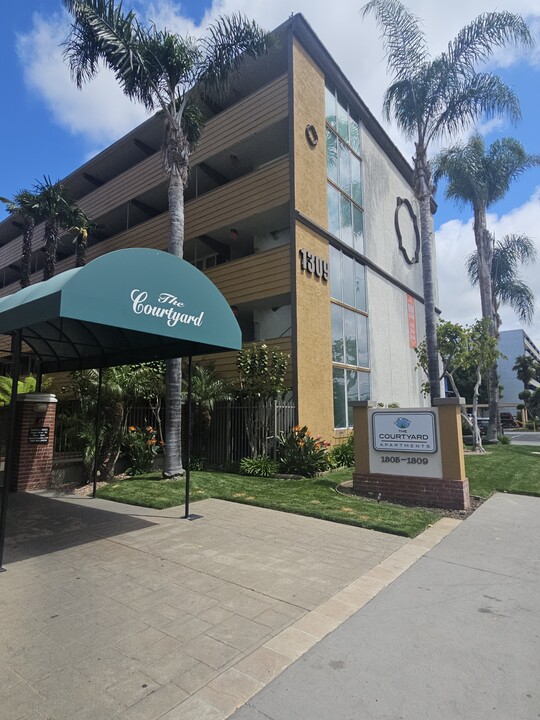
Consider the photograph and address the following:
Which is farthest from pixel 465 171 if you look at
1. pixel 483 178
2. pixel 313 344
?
pixel 313 344

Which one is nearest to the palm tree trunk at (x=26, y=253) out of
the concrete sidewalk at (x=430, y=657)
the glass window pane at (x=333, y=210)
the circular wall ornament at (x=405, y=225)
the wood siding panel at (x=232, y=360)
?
the wood siding panel at (x=232, y=360)

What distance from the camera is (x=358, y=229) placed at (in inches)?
757

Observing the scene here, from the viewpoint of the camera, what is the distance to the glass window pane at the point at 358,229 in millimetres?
18906

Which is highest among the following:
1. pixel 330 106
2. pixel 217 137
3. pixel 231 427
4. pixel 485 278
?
pixel 330 106

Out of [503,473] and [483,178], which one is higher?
[483,178]

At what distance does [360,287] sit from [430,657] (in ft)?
54.5

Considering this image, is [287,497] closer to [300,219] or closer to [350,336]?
[300,219]

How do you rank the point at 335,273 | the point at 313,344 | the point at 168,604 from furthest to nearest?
the point at 335,273 < the point at 313,344 < the point at 168,604

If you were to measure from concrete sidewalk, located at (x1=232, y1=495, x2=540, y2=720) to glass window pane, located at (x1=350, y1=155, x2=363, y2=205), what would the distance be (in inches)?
665

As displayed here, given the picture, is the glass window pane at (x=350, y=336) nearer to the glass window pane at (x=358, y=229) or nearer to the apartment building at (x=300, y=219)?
the apartment building at (x=300, y=219)

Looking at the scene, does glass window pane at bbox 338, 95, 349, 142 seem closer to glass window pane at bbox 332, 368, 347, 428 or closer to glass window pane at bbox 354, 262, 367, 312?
glass window pane at bbox 354, 262, 367, 312

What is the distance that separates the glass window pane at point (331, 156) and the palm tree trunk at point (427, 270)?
311 centimetres

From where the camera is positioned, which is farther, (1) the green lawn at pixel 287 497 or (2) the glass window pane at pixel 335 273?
(2) the glass window pane at pixel 335 273

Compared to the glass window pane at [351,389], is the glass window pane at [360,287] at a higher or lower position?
higher
